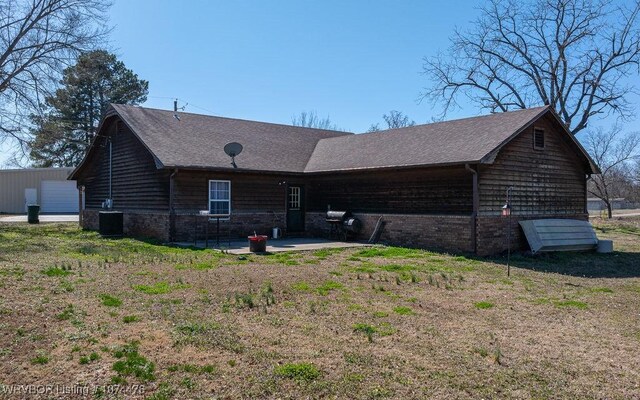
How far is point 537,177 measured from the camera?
54.0 ft

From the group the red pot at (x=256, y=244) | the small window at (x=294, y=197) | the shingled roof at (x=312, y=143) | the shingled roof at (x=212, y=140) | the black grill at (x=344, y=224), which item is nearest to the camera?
the red pot at (x=256, y=244)

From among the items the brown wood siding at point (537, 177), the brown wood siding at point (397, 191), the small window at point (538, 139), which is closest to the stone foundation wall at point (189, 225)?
the brown wood siding at point (397, 191)

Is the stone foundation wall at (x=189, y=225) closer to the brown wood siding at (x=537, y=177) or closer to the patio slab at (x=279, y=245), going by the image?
the patio slab at (x=279, y=245)

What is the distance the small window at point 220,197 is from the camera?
17703 millimetres

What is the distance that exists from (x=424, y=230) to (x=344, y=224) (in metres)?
3.22

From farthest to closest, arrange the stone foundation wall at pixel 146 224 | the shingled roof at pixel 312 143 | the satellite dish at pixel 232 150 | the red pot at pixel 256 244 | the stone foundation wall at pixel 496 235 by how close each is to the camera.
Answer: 1. the satellite dish at pixel 232 150
2. the stone foundation wall at pixel 146 224
3. the shingled roof at pixel 312 143
4. the stone foundation wall at pixel 496 235
5. the red pot at pixel 256 244

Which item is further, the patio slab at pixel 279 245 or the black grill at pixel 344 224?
the black grill at pixel 344 224

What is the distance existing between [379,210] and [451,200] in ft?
9.88

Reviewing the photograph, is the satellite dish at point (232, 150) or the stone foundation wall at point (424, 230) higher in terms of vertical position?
the satellite dish at point (232, 150)

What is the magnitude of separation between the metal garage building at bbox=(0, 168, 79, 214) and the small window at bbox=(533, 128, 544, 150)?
116ft

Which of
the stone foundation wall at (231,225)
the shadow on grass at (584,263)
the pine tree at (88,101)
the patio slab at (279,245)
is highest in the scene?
the pine tree at (88,101)

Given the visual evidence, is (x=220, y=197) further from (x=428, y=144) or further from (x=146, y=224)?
(x=428, y=144)

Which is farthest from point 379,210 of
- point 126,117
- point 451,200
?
point 126,117

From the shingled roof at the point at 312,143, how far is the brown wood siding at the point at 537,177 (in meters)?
0.50
